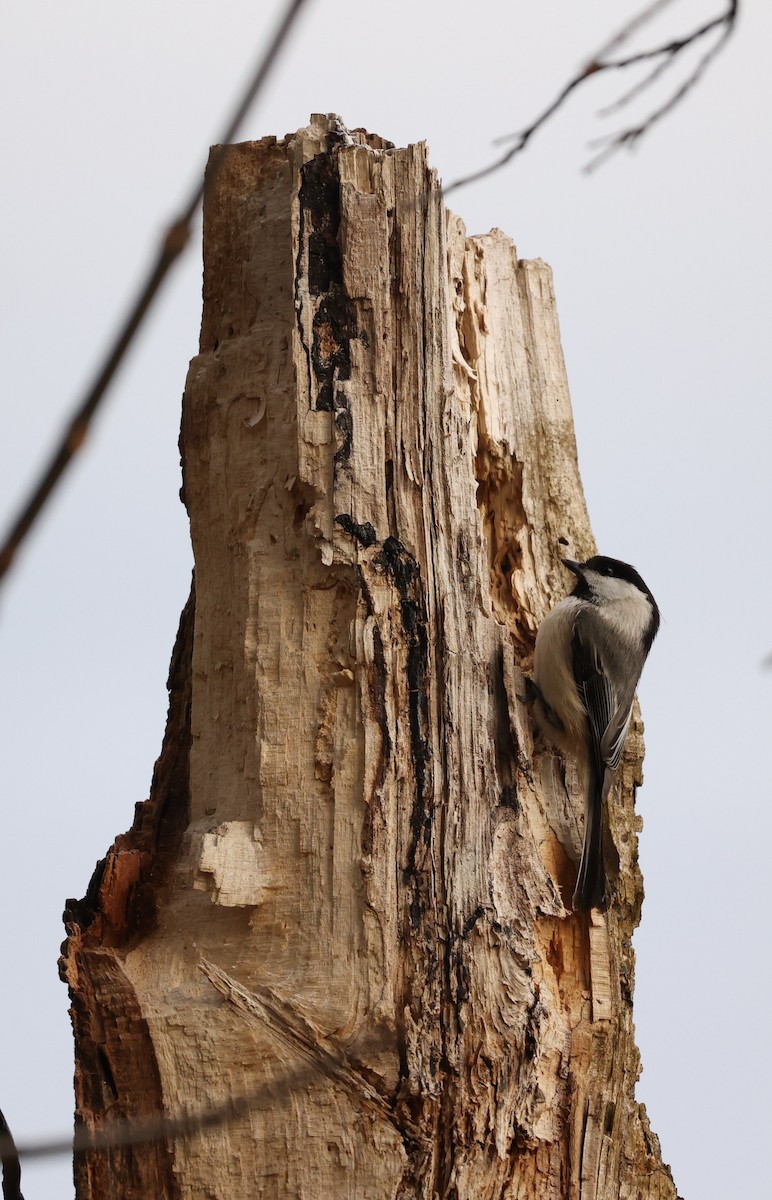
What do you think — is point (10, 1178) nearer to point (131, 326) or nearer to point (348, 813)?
point (348, 813)

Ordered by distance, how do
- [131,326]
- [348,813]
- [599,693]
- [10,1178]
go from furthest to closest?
[599,693] < [348,813] < [10,1178] < [131,326]

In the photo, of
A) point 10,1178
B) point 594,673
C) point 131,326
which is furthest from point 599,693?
point 131,326

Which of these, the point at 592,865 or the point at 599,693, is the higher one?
the point at 599,693

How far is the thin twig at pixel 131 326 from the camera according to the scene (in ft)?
1.72

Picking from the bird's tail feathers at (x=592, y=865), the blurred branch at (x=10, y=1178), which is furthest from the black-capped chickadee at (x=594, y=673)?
the blurred branch at (x=10, y=1178)

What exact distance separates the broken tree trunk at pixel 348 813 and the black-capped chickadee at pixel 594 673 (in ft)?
0.23

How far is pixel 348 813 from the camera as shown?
8.79 feet

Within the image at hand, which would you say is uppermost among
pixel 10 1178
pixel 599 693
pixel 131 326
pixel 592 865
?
pixel 599 693

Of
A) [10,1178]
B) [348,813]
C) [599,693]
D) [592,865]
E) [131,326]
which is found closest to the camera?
[131,326]

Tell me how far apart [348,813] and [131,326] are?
87.4 inches

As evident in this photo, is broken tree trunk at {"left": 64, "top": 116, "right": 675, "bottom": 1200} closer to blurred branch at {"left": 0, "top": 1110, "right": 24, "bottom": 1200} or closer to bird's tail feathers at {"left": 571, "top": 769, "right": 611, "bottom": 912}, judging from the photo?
bird's tail feathers at {"left": 571, "top": 769, "right": 611, "bottom": 912}

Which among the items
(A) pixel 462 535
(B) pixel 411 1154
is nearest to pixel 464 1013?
(B) pixel 411 1154

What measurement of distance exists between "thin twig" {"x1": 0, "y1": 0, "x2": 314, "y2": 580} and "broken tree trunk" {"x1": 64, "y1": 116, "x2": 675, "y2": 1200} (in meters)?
1.97

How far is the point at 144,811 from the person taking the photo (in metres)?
3.00
